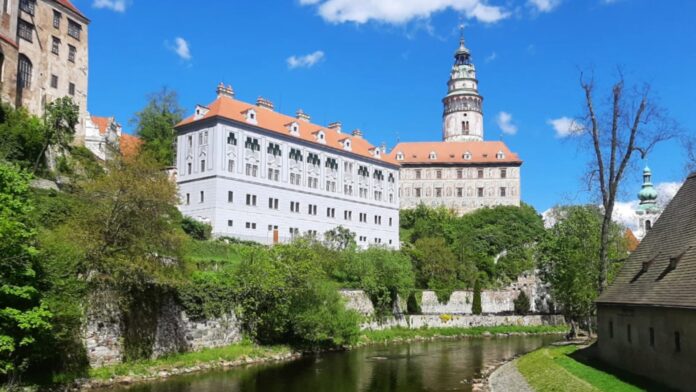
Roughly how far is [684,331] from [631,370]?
5102mm

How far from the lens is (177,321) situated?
30.7 meters

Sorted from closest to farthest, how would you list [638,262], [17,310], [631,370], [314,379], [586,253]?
[17,310], [631,370], [638,262], [314,379], [586,253]

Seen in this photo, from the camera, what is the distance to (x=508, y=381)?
25.7 meters

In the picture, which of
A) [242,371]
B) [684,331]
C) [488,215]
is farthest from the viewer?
[488,215]

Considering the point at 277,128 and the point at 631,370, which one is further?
the point at 277,128

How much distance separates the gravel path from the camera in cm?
2373

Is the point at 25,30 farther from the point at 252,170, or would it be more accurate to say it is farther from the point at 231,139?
the point at 252,170

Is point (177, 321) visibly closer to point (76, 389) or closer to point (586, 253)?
point (76, 389)

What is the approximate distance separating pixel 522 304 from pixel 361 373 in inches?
1411

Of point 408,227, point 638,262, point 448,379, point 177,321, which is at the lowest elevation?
point 448,379

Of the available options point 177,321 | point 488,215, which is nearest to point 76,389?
point 177,321

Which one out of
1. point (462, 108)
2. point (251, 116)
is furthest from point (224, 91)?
point (462, 108)

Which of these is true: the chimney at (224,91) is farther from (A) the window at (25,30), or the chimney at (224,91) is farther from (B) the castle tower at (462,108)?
(B) the castle tower at (462,108)

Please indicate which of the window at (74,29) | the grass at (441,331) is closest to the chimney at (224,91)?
the window at (74,29)
